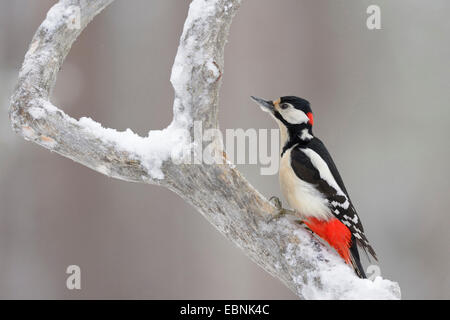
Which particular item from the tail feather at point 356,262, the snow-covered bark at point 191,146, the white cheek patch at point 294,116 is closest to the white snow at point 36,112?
the snow-covered bark at point 191,146

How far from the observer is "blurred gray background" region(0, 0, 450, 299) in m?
3.36

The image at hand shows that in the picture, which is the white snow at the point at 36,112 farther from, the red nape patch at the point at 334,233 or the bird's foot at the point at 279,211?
the red nape patch at the point at 334,233

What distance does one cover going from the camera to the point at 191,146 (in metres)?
1.43

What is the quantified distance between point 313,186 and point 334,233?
0.52 feet

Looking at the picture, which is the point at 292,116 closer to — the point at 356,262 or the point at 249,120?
the point at 356,262

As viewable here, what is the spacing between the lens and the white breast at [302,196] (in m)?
1.53

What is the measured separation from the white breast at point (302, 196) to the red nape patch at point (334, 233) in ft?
0.06

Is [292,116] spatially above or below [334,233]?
above

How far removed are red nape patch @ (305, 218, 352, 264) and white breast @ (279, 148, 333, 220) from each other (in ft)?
0.06

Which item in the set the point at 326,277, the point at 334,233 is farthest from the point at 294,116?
the point at 326,277
